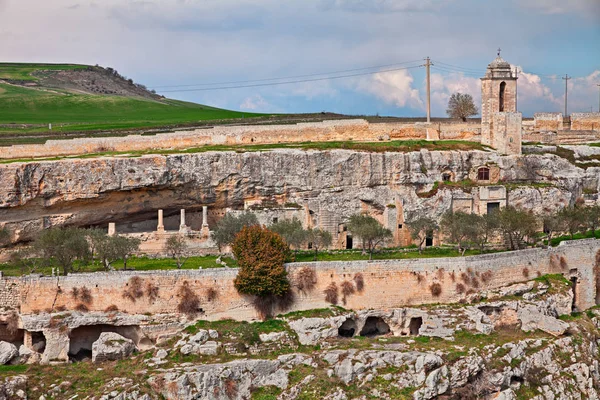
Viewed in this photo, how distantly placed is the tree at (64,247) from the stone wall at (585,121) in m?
42.6

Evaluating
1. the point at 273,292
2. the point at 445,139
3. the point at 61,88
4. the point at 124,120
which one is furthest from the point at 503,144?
the point at 61,88

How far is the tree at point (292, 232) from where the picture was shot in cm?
4769

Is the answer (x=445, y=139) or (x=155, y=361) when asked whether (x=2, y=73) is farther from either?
(x=155, y=361)

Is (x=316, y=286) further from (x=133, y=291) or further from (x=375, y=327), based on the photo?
(x=133, y=291)

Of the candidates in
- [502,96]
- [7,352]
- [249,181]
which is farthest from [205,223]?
[502,96]

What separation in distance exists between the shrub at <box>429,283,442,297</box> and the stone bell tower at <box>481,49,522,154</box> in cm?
1775

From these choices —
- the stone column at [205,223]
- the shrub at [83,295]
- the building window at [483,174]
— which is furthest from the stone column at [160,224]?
the building window at [483,174]

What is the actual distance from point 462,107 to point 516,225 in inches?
873

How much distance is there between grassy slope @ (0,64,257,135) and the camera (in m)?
80.9

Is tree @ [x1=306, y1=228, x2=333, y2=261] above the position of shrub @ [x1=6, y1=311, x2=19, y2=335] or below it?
above

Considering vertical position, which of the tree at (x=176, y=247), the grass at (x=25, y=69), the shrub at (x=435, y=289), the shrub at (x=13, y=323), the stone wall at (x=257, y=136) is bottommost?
the shrub at (x=13, y=323)

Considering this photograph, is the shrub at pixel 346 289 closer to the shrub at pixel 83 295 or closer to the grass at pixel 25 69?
the shrub at pixel 83 295

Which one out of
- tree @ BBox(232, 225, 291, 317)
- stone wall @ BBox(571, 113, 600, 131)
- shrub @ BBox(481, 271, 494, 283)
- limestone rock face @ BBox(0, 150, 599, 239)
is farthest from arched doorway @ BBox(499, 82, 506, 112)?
tree @ BBox(232, 225, 291, 317)

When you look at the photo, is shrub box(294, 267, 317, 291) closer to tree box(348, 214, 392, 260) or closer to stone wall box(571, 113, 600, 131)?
tree box(348, 214, 392, 260)
